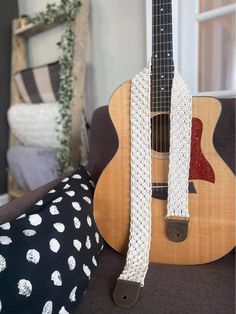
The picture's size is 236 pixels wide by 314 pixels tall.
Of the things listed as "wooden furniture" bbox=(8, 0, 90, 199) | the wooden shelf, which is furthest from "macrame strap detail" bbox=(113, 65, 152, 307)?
the wooden shelf

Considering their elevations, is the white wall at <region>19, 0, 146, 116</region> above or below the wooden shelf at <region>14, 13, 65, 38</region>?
below

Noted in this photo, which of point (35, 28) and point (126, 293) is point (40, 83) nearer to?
point (35, 28)

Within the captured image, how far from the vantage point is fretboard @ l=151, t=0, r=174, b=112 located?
824 mm

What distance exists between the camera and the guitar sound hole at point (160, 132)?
838 millimetres

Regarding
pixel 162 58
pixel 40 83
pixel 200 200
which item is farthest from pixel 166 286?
pixel 40 83

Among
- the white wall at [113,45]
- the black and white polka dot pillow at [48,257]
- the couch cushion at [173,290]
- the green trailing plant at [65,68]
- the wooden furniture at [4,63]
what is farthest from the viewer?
the wooden furniture at [4,63]

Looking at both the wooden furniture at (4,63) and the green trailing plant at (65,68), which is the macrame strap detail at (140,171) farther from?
the wooden furniture at (4,63)

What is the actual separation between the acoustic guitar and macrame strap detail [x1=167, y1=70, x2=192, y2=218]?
25 mm

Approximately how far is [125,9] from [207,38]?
47 cm

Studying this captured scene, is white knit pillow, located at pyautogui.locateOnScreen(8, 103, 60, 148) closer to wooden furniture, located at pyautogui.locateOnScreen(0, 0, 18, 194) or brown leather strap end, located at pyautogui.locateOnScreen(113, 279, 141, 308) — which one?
wooden furniture, located at pyautogui.locateOnScreen(0, 0, 18, 194)

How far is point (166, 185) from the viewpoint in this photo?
0.82 m

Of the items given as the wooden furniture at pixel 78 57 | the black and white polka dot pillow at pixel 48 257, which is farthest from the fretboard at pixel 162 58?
the wooden furniture at pixel 78 57

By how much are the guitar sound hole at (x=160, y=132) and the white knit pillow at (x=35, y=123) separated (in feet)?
3.09

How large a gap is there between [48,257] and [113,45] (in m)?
1.27
